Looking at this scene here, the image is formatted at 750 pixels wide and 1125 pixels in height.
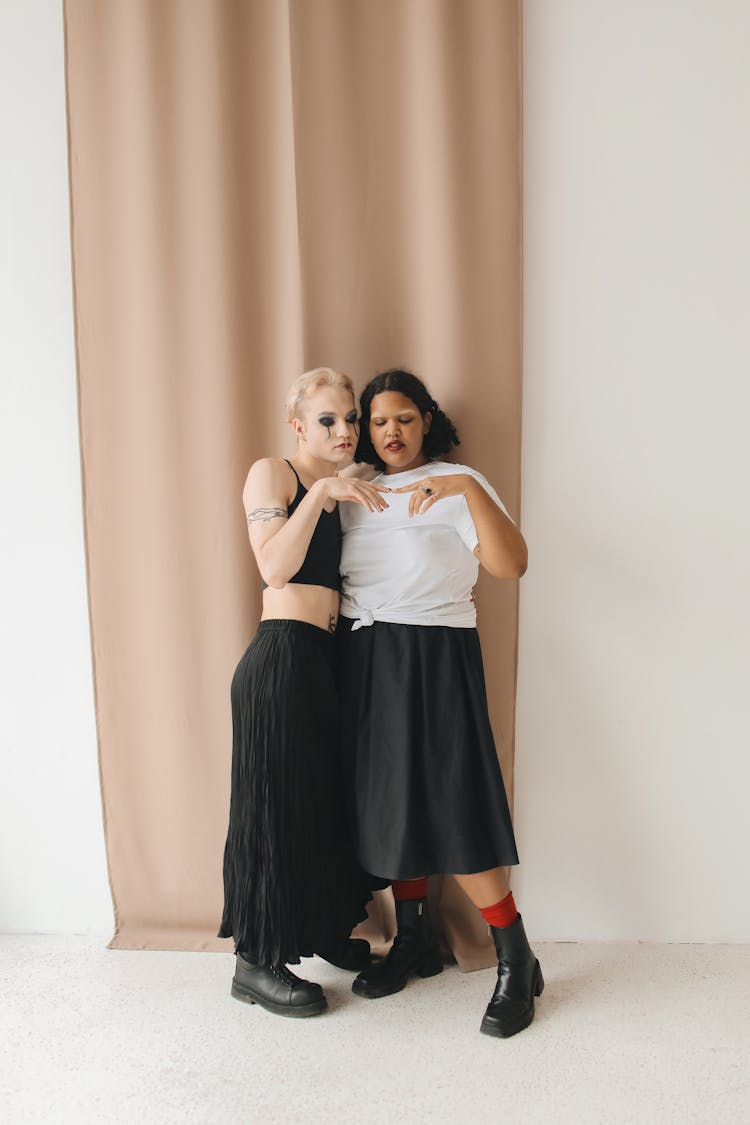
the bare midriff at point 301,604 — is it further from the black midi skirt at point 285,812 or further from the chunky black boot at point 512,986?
the chunky black boot at point 512,986

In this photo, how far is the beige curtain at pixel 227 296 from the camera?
217 cm

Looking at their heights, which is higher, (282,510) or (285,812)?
(282,510)

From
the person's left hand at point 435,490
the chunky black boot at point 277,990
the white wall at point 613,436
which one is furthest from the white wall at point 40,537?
the person's left hand at point 435,490

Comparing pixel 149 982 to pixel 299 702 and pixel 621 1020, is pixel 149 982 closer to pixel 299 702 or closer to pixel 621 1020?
pixel 299 702

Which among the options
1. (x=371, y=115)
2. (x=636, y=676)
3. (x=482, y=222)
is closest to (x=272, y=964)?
(x=636, y=676)

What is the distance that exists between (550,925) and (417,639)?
892mm

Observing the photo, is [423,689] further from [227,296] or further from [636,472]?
[227,296]

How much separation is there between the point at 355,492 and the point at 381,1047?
45.0 inches

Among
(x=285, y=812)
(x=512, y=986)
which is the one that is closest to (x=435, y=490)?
(x=285, y=812)

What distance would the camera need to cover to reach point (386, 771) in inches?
76.7

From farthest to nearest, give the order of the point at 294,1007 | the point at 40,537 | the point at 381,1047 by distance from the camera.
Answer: the point at 40,537, the point at 294,1007, the point at 381,1047

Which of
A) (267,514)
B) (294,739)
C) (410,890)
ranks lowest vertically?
(410,890)

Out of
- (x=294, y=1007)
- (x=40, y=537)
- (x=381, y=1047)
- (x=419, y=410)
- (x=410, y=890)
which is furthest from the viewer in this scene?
(x=40, y=537)

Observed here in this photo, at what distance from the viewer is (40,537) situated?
2348mm
